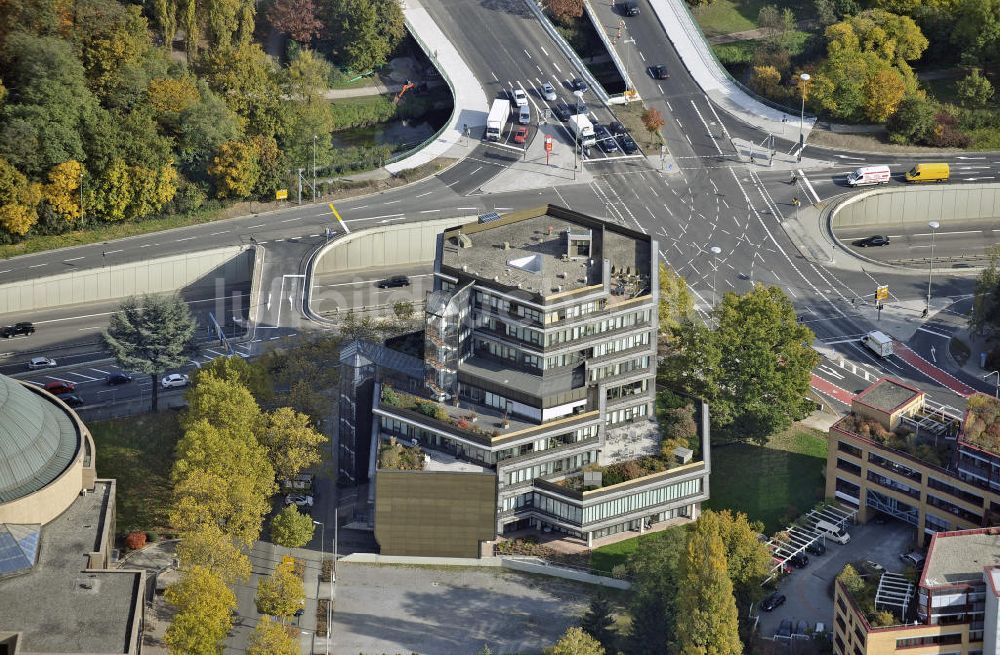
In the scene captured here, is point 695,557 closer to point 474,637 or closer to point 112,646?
point 474,637

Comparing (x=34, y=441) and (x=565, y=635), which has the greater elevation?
(x=34, y=441)

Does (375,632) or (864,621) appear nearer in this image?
(864,621)

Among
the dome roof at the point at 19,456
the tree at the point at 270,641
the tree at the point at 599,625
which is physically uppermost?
the dome roof at the point at 19,456

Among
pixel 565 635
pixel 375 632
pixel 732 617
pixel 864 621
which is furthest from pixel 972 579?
pixel 375 632

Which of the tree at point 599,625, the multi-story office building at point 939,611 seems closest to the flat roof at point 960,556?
the multi-story office building at point 939,611

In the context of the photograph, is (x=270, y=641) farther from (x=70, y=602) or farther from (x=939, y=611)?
(x=939, y=611)

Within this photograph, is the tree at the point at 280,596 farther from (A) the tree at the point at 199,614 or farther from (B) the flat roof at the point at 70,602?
(B) the flat roof at the point at 70,602

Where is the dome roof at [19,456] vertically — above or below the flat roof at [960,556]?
above
